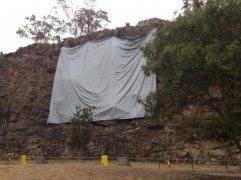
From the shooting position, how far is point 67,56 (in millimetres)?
31156

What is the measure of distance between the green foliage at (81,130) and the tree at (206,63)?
35.4 feet

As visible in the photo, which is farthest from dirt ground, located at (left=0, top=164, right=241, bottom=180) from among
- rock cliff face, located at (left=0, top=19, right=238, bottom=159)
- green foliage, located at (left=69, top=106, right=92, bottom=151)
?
rock cliff face, located at (left=0, top=19, right=238, bottom=159)

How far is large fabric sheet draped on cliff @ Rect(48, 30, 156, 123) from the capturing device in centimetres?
2605

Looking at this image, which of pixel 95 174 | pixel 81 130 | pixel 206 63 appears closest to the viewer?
pixel 206 63

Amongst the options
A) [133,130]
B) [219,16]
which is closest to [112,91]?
[133,130]

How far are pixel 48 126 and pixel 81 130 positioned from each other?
6814 mm

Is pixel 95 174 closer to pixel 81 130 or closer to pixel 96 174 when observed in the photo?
pixel 96 174

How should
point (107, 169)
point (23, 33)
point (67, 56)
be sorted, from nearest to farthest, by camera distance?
point (107, 169), point (67, 56), point (23, 33)

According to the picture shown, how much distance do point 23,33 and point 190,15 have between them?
28.7 meters

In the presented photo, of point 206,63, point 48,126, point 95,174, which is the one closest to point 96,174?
point 95,174

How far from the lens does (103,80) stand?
92.6 ft

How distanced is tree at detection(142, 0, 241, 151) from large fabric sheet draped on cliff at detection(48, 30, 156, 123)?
9931mm

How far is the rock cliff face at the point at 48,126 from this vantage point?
987 inches

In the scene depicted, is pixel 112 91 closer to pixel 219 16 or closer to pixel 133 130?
pixel 133 130
